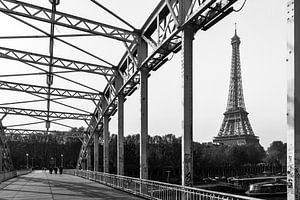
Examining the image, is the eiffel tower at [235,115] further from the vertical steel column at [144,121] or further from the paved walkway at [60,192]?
the vertical steel column at [144,121]


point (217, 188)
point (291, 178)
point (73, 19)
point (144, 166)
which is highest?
point (73, 19)

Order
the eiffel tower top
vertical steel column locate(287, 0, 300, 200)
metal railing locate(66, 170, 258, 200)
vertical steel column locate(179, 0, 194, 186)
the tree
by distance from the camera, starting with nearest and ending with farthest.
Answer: vertical steel column locate(287, 0, 300, 200), metal railing locate(66, 170, 258, 200), vertical steel column locate(179, 0, 194, 186), the tree, the eiffel tower top

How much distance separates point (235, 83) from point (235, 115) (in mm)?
11158

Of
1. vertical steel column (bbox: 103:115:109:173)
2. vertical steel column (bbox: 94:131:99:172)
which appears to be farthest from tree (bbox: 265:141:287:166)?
vertical steel column (bbox: 103:115:109:173)

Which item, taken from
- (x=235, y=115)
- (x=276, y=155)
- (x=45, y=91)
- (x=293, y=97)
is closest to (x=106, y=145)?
(x=45, y=91)

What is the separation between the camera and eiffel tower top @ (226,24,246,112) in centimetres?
12888

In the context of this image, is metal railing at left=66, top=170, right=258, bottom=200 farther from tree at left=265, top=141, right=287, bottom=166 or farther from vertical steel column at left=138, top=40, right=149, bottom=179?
tree at left=265, top=141, right=287, bottom=166

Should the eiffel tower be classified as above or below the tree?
above

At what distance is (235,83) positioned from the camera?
13162cm

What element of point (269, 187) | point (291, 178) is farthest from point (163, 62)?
point (269, 187)

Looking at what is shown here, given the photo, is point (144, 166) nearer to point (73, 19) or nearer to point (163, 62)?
point (163, 62)

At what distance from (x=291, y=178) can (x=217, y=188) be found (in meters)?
64.1

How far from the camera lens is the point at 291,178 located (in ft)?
23.4

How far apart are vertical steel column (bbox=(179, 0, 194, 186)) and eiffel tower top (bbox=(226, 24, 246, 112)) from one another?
117 m
